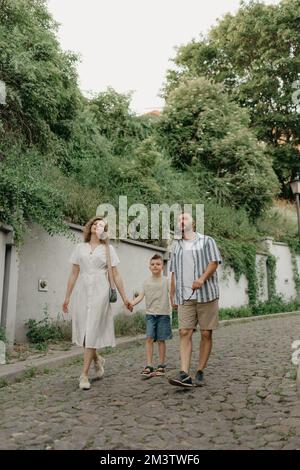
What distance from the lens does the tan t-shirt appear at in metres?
6.11

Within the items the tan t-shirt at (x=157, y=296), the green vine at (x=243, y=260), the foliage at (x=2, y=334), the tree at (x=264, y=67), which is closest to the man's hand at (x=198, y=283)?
the tan t-shirt at (x=157, y=296)

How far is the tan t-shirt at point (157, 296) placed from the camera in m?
6.11

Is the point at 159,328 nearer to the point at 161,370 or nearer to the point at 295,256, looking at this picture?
the point at 161,370

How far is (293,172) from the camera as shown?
24859mm

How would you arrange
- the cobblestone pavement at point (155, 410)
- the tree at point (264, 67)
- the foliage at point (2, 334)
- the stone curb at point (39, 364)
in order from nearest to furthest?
the cobblestone pavement at point (155, 410) < the stone curb at point (39, 364) < the foliage at point (2, 334) < the tree at point (264, 67)

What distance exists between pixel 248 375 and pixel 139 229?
6614 millimetres

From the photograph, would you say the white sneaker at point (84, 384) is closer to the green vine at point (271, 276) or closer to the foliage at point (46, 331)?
the foliage at point (46, 331)

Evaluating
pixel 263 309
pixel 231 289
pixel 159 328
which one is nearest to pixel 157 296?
pixel 159 328

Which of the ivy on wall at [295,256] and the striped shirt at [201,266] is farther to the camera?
the ivy on wall at [295,256]

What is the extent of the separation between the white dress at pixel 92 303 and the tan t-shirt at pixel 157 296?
788 millimetres

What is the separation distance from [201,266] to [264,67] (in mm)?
22154

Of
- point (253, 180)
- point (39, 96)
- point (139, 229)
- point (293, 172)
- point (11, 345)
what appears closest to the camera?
point (11, 345)
